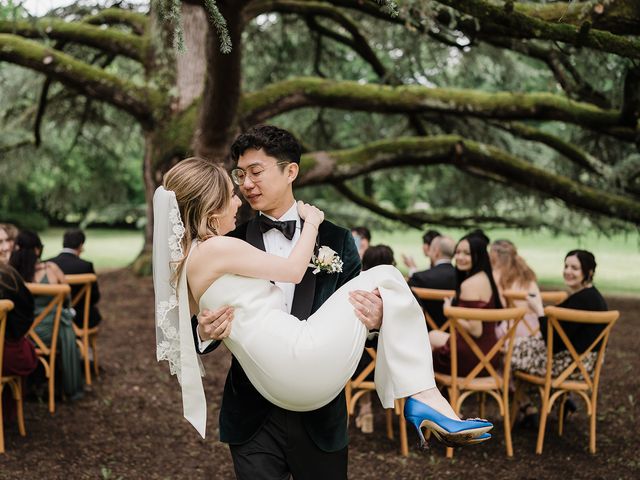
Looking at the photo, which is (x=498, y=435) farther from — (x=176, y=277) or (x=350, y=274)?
(x=176, y=277)

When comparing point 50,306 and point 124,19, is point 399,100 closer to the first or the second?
point 50,306

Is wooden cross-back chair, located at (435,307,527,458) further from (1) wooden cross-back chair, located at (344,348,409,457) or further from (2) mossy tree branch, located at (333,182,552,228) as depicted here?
(2) mossy tree branch, located at (333,182,552,228)

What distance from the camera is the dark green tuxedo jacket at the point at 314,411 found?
2.55m

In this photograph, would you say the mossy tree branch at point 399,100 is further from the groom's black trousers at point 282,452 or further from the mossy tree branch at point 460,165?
the groom's black trousers at point 282,452

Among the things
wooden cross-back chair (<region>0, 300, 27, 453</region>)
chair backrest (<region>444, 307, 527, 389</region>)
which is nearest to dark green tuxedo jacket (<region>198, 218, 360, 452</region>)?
chair backrest (<region>444, 307, 527, 389</region>)

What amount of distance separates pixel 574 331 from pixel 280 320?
3.34 metres

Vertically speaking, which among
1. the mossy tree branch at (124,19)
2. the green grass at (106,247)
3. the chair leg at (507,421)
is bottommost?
the green grass at (106,247)

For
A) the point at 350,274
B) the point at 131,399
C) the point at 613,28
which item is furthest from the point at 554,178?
the point at 350,274

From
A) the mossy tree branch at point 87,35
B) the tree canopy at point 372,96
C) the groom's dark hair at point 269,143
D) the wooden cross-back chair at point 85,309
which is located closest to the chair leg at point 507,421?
the tree canopy at point 372,96

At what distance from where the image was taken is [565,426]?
5.93m

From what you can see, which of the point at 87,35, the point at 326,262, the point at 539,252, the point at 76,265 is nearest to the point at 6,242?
the point at 76,265

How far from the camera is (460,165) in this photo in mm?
10555

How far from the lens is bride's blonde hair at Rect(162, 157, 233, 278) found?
254cm

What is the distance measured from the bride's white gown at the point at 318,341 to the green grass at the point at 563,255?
1024 centimetres
